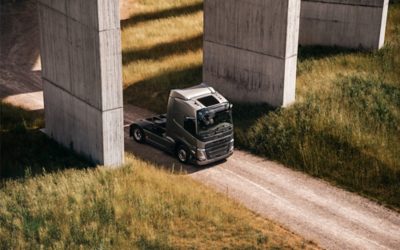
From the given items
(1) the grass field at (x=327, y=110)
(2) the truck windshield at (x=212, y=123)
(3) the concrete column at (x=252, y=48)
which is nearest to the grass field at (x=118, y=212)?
(2) the truck windshield at (x=212, y=123)

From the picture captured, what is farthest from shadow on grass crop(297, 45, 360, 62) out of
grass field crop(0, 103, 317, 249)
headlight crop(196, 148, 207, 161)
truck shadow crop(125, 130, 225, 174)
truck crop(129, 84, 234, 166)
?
grass field crop(0, 103, 317, 249)

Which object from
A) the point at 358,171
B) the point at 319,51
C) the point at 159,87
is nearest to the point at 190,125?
the point at 358,171

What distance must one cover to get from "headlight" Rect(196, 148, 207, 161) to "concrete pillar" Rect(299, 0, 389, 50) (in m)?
14.4

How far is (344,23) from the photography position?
30.1m

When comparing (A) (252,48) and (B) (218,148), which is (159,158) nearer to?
(B) (218,148)

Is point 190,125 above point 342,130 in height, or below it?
above

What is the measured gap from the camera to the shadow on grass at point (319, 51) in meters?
29.3

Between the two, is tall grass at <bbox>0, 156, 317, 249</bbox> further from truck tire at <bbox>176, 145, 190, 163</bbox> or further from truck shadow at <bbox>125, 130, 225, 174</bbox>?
truck tire at <bbox>176, 145, 190, 163</bbox>

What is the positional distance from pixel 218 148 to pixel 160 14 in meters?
22.8

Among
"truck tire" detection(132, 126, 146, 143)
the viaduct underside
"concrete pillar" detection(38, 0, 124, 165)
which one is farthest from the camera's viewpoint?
"truck tire" detection(132, 126, 146, 143)

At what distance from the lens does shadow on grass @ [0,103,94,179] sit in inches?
725

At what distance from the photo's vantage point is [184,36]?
117 ft

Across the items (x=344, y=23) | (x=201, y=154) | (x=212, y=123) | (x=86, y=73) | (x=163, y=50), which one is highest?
(x=344, y=23)

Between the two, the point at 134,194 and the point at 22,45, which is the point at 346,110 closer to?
the point at 134,194
